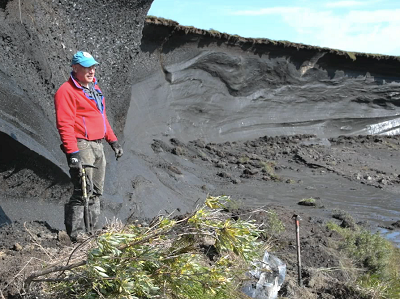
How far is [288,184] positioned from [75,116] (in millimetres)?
6957

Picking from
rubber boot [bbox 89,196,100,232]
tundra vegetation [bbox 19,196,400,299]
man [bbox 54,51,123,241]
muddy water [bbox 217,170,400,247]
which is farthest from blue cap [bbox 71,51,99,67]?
muddy water [bbox 217,170,400,247]

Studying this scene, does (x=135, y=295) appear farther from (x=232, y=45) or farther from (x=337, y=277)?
(x=232, y=45)

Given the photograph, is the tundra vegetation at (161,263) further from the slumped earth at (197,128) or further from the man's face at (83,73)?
the man's face at (83,73)

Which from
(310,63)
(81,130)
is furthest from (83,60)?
(310,63)

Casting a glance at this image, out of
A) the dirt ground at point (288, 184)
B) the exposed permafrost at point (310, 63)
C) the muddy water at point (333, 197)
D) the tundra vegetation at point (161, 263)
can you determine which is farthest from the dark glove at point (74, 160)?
the exposed permafrost at point (310, 63)

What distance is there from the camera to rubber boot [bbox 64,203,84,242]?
17.7 feet

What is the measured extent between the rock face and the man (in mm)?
1115

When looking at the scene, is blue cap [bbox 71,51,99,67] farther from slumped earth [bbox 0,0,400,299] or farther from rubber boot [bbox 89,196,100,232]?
slumped earth [bbox 0,0,400,299]

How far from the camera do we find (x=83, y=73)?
524cm

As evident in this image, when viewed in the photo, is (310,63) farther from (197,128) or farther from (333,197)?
(333,197)

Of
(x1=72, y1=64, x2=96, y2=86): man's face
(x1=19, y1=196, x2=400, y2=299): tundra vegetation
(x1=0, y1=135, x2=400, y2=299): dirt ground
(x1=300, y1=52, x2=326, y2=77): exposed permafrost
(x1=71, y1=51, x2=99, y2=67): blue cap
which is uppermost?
(x1=300, y1=52, x2=326, y2=77): exposed permafrost

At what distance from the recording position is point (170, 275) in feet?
12.4

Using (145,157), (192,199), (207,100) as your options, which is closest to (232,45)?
(207,100)

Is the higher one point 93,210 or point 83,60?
point 83,60
